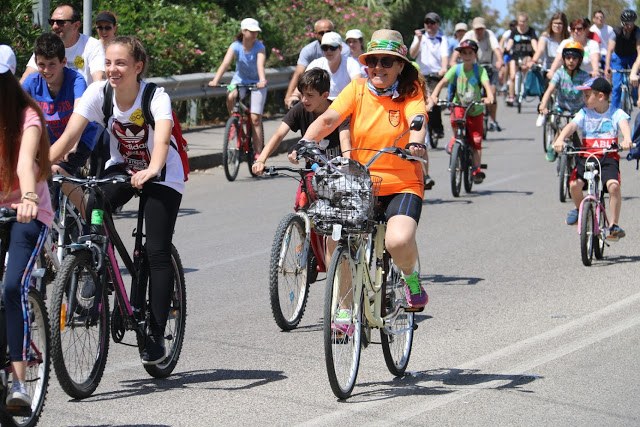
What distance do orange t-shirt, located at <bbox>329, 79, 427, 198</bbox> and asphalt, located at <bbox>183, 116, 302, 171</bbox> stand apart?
9118 millimetres

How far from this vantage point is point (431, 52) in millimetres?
19078

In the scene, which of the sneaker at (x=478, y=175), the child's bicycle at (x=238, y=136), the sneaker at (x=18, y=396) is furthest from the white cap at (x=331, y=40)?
the sneaker at (x=18, y=396)

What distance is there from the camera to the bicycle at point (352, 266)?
19.9ft

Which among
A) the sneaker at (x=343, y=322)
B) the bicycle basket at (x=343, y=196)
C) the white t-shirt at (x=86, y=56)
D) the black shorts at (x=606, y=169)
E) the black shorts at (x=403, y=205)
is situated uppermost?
the white t-shirt at (x=86, y=56)

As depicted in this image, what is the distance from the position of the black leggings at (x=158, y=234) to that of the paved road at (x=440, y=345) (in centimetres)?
44

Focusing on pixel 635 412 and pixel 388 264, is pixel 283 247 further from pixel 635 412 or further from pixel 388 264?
pixel 635 412

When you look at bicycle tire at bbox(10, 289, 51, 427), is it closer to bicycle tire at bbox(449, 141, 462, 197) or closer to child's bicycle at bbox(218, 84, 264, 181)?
bicycle tire at bbox(449, 141, 462, 197)

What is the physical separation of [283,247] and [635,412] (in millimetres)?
2809

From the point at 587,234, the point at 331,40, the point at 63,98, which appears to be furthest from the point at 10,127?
the point at 331,40

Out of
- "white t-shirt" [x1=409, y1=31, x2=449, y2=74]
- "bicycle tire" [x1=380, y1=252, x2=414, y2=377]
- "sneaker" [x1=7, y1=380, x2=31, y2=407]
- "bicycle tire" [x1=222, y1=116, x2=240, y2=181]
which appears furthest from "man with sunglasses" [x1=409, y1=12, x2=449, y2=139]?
"sneaker" [x1=7, y1=380, x2=31, y2=407]

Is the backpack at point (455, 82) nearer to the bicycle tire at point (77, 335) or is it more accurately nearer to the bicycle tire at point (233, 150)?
the bicycle tire at point (233, 150)

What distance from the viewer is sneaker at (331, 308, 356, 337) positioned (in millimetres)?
6141

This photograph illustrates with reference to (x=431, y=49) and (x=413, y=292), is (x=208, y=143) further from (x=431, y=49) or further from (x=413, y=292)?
(x=413, y=292)

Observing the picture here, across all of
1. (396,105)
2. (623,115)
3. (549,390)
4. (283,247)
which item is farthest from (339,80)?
(549,390)
